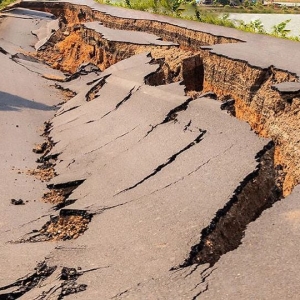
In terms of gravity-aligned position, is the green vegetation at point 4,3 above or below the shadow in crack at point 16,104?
above

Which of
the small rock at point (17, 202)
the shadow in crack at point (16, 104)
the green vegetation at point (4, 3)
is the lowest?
the shadow in crack at point (16, 104)

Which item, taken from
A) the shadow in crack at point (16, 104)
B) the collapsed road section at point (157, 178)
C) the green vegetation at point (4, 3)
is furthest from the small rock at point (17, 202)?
the green vegetation at point (4, 3)

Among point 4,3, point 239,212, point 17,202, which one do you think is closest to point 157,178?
point 239,212

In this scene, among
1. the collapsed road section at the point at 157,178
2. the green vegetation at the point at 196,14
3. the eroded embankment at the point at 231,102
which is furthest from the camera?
the green vegetation at the point at 196,14

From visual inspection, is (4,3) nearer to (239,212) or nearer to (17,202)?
(17,202)

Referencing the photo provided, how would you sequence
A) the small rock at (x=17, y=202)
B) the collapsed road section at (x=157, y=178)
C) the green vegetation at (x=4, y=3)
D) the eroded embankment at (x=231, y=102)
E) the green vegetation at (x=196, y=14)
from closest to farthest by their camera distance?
the collapsed road section at (x=157, y=178) → the eroded embankment at (x=231, y=102) → the small rock at (x=17, y=202) → the green vegetation at (x=196, y=14) → the green vegetation at (x=4, y=3)

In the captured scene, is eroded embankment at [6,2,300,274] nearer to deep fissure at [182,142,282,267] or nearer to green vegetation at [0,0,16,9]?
deep fissure at [182,142,282,267]

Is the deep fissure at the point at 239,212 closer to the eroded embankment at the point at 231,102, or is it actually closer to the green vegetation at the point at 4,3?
the eroded embankment at the point at 231,102
